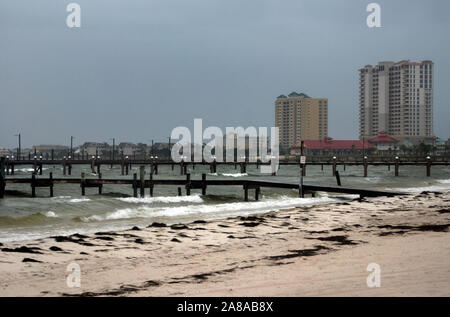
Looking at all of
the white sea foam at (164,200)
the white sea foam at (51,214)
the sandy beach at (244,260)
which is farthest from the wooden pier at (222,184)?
the sandy beach at (244,260)

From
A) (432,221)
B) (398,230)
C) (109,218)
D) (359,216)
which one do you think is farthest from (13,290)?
(109,218)

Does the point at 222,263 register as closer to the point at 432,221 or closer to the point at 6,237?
the point at 432,221

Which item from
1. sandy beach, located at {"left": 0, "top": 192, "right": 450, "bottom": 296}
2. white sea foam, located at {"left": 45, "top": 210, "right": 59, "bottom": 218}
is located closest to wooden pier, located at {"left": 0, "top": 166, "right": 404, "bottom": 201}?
white sea foam, located at {"left": 45, "top": 210, "right": 59, "bottom": 218}

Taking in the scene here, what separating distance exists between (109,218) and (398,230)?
13188 mm

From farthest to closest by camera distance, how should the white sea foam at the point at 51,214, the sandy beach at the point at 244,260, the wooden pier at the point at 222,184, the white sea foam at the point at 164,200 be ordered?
1. the white sea foam at the point at 164,200
2. the wooden pier at the point at 222,184
3. the white sea foam at the point at 51,214
4. the sandy beach at the point at 244,260

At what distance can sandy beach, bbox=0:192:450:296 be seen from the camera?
6348 mm

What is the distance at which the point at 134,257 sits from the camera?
9.47m

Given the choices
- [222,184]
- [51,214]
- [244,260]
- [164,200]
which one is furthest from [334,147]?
[244,260]

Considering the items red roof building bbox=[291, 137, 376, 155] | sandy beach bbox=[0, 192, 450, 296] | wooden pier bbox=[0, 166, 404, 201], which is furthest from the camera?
red roof building bbox=[291, 137, 376, 155]

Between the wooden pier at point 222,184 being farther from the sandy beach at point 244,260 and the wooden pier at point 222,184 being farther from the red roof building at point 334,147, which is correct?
the red roof building at point 334,147

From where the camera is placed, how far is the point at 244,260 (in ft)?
28.8

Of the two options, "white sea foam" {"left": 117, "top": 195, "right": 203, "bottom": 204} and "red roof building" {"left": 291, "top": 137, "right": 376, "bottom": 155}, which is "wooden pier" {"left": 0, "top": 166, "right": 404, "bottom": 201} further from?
"red roof building" {"left": 291, "top": 137, "right": 376, "bottom": 155}

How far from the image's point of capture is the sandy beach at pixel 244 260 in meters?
6.35

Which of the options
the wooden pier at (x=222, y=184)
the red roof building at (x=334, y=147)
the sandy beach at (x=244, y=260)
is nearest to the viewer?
the sandy beach at (x=244, y=260)
